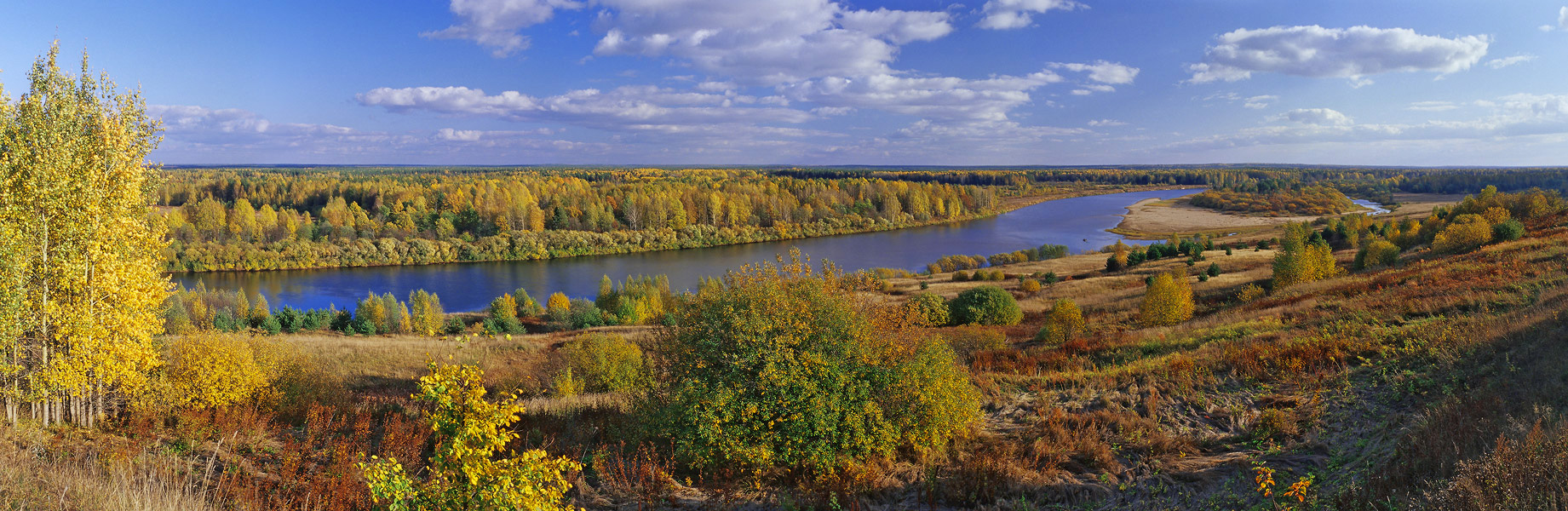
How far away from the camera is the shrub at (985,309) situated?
28281mm

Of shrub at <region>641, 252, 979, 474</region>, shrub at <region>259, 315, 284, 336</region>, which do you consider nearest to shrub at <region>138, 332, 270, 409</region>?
shrub at <region>641, 252, 979, 474</region>

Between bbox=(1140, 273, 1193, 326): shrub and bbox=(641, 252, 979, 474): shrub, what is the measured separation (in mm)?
16943

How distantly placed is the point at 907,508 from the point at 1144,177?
706 feet

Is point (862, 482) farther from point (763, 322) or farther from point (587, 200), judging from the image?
point (587, 200)

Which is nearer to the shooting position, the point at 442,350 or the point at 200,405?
the point at 200,405

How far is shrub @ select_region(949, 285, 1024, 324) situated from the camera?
92.8 feet

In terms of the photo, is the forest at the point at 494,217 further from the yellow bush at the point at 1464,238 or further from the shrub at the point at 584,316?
the yellow bush at the point at 1464,238

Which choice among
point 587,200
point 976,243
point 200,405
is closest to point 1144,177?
point 976,243

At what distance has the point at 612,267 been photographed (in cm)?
Answer: 6519

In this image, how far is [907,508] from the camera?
7242 mm

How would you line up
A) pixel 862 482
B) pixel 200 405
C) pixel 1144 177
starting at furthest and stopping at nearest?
pixel 1144 177, pixel 200 405, pixel 862 482

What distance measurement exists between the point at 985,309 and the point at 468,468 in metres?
26.7

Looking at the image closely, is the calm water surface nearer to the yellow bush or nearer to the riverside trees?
the yellow bush

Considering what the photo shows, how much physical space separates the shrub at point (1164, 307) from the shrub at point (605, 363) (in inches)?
666
